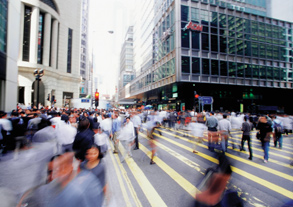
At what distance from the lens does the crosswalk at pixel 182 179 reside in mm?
3791

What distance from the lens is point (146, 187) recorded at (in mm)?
4375

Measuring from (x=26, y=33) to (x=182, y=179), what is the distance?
1523 inches

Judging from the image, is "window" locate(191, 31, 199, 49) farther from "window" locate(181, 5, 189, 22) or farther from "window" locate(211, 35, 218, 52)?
"window" locate(211, 35, 218, 52)

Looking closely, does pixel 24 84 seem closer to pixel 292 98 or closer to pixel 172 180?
pixel 172 180

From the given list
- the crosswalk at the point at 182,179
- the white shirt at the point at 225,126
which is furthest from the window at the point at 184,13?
the crosswalk at the point at 182,179

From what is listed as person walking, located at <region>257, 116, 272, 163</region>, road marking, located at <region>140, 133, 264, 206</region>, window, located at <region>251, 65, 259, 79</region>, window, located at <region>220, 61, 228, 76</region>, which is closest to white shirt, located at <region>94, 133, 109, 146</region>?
road marking, located at <region>140, 133, 264, 206</region>

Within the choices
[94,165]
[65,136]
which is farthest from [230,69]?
[94,165]

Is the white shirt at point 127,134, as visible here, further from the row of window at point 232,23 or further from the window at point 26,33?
the window at point 26,33

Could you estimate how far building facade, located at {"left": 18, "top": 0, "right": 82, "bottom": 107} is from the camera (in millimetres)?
29594

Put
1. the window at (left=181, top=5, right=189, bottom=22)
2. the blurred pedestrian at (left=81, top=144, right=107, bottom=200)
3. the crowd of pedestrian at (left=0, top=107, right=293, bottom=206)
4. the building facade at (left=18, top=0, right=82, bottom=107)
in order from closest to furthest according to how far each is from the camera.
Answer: the crowd of pedestrian at (left=0, top=107, right=293, bottom=206)
the blurred pedestrian at (left=81, top=144, right=107, bottom=200)
the window at (left=181, top=5, right=189, bottom=22)
the building facade at (left=18, top=0, right=82, bottom=107)

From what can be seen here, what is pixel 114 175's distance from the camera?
517 centimetres

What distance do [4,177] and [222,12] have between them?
1338 inches

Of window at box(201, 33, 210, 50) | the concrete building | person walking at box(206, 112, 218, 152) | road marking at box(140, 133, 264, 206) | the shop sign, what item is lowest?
road marking at box(140, 133, 264, 206)

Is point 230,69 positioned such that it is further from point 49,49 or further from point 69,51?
point 69,51
